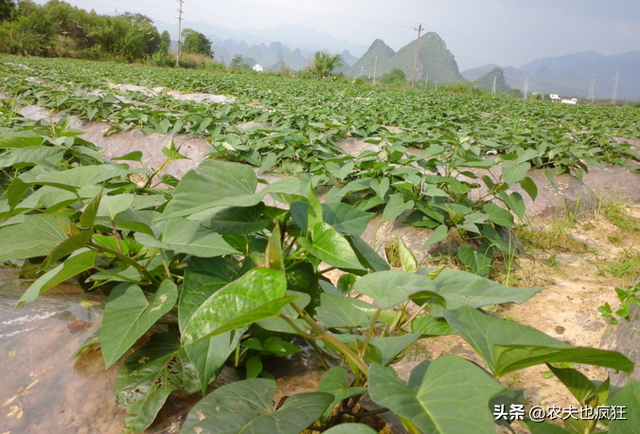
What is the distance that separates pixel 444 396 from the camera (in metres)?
0.42

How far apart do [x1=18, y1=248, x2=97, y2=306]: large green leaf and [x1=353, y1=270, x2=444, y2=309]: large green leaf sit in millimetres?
472

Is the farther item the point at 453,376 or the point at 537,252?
the point at 537,252

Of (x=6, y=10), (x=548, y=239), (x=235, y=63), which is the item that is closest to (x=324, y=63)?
(x=235, y=63)

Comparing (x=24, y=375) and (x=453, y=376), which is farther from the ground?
(x=453, y=376)

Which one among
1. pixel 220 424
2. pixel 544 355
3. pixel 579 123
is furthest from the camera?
pixel 579 123

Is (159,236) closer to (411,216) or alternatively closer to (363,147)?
(411,216)

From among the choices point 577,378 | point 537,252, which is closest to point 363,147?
point 537,252

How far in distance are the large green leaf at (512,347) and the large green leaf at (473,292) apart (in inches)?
1.5

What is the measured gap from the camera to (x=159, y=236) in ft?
2.52

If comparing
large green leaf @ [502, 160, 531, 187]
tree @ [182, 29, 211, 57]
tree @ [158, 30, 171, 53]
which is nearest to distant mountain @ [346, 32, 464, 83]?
tree @ [182, 29, 211, 57]

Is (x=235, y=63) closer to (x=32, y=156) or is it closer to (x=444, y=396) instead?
(x=32, y=156)

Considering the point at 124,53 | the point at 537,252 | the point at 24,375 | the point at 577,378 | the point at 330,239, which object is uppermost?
the point at 124,53

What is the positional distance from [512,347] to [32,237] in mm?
876

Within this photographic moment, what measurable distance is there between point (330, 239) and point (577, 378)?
39cm
